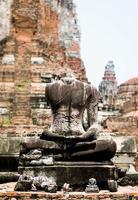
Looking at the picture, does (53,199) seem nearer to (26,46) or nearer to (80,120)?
(80,120)

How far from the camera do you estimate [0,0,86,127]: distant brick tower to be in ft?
73.2

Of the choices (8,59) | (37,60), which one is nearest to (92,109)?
(37,60)

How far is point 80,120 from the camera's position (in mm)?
8352

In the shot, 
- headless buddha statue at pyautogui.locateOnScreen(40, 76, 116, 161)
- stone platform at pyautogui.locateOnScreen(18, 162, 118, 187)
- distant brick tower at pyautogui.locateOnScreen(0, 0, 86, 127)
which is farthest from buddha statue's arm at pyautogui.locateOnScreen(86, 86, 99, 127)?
distant brick tower at pyautogui.locateOnScreen(0, 0, 86, 127)

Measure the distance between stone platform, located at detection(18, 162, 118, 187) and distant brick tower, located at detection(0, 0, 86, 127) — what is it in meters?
13.5

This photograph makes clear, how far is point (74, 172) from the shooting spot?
7.35 meters

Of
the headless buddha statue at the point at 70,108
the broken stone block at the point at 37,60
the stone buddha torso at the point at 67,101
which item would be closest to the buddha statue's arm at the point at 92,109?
the headless buddha statue at the point at 70,108

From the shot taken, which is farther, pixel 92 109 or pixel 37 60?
pixel 37 60

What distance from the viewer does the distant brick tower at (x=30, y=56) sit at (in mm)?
22312

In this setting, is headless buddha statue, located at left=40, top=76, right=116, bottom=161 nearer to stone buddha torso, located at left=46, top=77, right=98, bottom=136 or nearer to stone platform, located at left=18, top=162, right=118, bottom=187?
stone buddha torso, located at left=46, top=77, right=98, bottom=136

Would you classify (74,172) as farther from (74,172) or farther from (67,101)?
(67,101)

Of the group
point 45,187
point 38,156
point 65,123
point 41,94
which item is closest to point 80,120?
point 65,123

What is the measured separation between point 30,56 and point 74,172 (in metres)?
17.0

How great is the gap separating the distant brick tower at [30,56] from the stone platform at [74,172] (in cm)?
1350
